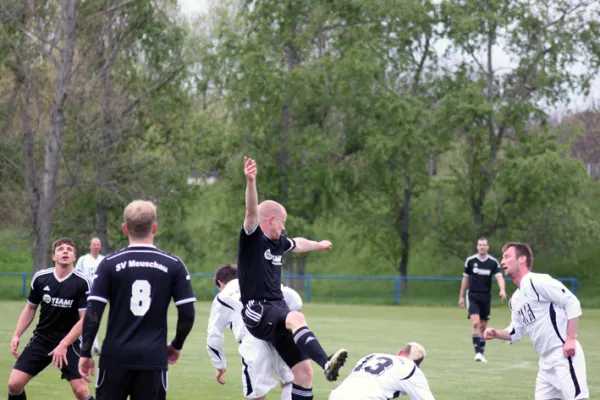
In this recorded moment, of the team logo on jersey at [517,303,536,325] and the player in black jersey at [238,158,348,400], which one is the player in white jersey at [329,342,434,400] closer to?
the player in black jersey at [238,158,348,400]

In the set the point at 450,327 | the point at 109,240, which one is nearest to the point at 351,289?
the point at 109,240

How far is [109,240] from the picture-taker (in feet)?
130

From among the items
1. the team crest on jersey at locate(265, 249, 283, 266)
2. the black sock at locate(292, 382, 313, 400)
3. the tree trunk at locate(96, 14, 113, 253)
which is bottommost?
the black sock at locate(292, 382, 313, 400)

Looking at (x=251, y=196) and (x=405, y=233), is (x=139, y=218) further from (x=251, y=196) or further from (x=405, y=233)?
(x=405, y=233)

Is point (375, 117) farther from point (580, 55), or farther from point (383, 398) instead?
point (383, 398)

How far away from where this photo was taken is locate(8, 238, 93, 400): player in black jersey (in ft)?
28.3

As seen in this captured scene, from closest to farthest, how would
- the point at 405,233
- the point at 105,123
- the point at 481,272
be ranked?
the point at 481,272, the point at 105,123, the point at 405,233

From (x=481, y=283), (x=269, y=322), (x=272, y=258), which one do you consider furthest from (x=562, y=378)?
(x=481, y=283)

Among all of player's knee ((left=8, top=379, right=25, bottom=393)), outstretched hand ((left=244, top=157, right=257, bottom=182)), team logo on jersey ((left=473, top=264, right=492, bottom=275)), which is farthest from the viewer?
team logo on jersey ((left=473, top=264, right=492, bottom=275))

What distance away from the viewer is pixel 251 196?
7059mm

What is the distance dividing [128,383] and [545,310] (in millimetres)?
4147

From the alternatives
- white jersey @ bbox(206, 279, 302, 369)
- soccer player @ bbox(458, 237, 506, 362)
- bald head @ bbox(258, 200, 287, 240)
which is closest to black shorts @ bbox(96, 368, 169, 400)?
bald head @ bbox(258, 200, 287, 240)

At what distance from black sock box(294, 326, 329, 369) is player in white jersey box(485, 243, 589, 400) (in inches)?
70.9

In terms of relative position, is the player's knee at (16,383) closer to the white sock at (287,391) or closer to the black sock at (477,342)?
the white sock at (287,391)
